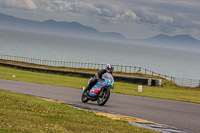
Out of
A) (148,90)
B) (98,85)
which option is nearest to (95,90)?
(98,85)

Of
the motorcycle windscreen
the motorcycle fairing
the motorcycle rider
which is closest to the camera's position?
the motorcycle fairing

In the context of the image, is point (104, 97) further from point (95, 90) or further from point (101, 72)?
point (101, 72)

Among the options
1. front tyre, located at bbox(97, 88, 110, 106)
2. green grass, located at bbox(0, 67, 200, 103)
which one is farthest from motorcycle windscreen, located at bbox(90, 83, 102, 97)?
green grass, located at bbox(0, 67, 200, 103)

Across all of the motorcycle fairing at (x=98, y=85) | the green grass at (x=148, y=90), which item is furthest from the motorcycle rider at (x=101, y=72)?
the green grass at (x=148, y=90)

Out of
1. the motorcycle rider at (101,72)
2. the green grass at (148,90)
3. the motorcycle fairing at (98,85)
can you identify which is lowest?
the green grass at (148,90)

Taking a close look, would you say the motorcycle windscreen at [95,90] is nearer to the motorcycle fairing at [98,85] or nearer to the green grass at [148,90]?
the motorcycle fairing at [98,85]

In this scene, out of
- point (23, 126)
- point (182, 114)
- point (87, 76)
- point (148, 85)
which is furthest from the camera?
point (87, 76)

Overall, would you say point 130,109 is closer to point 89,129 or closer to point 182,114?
point 182,114

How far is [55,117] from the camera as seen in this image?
10.3m

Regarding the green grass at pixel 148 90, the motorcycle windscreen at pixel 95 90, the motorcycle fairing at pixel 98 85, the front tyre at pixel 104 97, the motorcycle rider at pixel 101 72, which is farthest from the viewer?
the green grass at pixel 148 90

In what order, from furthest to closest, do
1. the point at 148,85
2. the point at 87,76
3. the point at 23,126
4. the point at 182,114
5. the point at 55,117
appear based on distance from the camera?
the point at 87,76 → the point at 148,85 → the point at 182,114 → the point at 55,117 → the point at 23,126

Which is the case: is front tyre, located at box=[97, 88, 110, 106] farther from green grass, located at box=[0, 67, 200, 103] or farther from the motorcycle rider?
green grass, located at box=[0, 67, 200, 103]

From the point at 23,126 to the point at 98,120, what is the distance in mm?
3393

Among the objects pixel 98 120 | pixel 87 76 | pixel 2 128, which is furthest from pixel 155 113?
pixel 87 76
